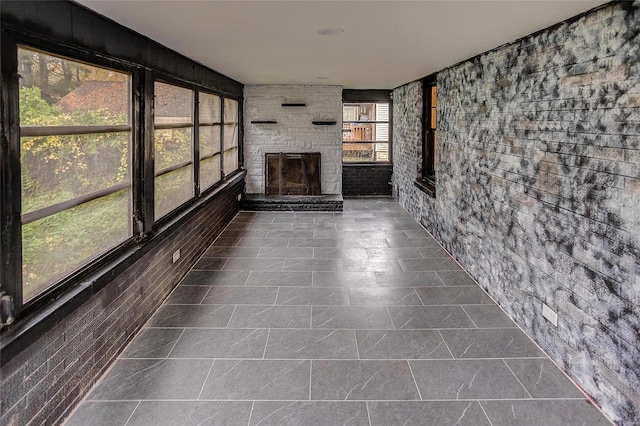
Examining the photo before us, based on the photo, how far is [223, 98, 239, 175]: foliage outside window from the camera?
720 cm

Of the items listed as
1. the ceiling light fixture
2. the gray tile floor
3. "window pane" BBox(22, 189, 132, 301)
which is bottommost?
the gray tile floor

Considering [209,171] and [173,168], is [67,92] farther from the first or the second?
[209,171]

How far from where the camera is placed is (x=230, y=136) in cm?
762

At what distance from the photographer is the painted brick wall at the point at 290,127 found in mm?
8484

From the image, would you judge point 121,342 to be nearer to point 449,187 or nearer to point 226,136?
point 449,187

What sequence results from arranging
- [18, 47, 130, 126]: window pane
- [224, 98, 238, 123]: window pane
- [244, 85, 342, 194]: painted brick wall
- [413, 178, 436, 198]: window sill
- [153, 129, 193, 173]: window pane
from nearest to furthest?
[18, 47, 130, 126]: window pane < [153, 129, 193, 173]: window pane < [413, 178, 436, 198]: window sill < [224, 98, 238, 123]: window pane < [244, 85, 342, 194]: painted brick wall

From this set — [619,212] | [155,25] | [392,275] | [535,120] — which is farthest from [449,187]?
[155,25]

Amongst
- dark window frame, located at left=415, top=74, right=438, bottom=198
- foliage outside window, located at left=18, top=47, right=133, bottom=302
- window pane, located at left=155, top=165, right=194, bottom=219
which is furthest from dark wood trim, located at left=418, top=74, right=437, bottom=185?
foliage outside window, located at left=18, top=47, right=133, bottom=302

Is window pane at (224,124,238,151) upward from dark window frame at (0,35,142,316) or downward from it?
upward

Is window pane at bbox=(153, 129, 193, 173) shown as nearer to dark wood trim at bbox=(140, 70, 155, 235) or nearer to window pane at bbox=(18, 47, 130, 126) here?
dark wood trim at bbox=(140, 70, 155, 235)

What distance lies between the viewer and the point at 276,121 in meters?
8.55

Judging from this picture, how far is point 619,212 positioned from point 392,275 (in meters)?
2.59

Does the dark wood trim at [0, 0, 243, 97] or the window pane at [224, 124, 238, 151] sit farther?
the window pane at [224, 124, 238, 151]

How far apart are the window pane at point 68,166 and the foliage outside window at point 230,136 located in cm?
392
